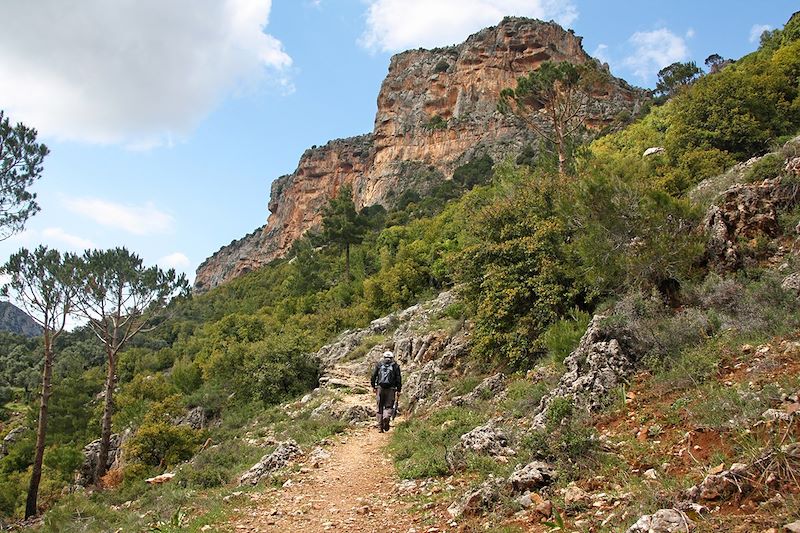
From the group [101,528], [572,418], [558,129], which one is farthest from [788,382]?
[558,129]

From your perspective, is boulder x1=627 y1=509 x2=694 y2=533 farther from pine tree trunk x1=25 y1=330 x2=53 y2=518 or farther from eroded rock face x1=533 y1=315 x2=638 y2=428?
pine tree trunk x1=25 y1=330 x2=53 y2=518

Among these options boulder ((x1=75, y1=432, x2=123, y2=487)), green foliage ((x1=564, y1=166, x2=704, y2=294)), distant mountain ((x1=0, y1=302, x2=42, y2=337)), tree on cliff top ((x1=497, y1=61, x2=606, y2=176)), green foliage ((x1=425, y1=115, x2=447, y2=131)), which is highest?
green foliage ((x1=425, y1=115, x2=447, y2=131))

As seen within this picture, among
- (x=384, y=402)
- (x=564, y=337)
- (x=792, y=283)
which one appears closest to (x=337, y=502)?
(x=384, y=402)

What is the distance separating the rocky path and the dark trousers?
2083 mm

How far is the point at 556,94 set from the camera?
18.6 meters

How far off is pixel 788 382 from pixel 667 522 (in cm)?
240

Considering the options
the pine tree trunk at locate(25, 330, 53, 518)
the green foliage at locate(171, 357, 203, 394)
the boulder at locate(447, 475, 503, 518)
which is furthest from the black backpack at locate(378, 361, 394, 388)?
the green foliage at locate(171, 357, 203, 394)

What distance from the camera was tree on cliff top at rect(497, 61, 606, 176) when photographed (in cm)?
1795

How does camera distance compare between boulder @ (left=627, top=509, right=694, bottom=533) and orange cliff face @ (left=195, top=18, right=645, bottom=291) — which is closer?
boulder @ (left=627, top=509, right=694, bottom=533)

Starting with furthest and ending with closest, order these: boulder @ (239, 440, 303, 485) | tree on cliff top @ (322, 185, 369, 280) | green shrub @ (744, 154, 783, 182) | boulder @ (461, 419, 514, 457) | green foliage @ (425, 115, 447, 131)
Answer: green foliage @ (425, 115, 447, 131) → tree on cliff top @ (322, 185, 369, 280) → green shrub @ (744, 154, 783, 182) → boulder @ (239, 440, 303, 485) → boulder @ (461, 419, 514, 457)

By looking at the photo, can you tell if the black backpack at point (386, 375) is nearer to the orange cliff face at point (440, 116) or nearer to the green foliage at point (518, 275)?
the green foliage at point (518, 275)

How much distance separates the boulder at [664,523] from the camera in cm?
322

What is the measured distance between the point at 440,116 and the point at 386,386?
79.2 metres

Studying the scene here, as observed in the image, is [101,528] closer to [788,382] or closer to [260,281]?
[788,382]
